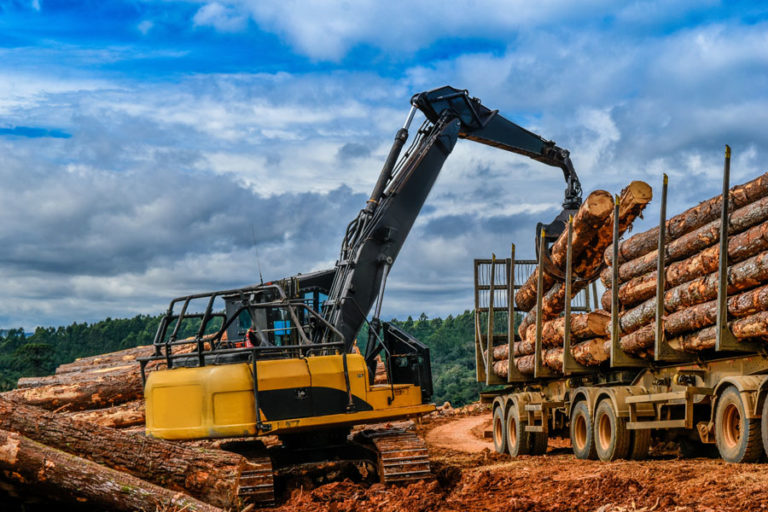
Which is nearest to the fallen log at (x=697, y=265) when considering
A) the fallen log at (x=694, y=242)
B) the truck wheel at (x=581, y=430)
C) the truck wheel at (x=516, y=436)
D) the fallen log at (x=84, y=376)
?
the fallen log at (x=694, y=242)

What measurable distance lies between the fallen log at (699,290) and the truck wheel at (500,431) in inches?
189

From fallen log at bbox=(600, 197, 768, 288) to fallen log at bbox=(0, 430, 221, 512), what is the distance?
6.72 metres

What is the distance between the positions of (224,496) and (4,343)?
46.6m

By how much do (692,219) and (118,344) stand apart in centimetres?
4622

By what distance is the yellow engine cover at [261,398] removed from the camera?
10.7 meters

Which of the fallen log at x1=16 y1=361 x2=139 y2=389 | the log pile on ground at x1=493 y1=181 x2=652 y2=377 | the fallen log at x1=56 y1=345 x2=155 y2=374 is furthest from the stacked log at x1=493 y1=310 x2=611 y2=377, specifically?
the fallen log at x1=56 y1=345 x2=155 y2=374

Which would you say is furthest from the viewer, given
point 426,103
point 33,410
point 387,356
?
point 426,103

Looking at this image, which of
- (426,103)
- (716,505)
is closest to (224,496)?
(716,505)

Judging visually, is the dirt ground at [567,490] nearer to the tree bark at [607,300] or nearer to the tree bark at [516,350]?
the tree bark at [607,300]

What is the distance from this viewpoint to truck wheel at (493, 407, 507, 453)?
16531 millimetres

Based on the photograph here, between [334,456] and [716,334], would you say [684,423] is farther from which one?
[334,456]

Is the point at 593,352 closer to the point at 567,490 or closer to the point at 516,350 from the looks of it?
→ the point at 516,350

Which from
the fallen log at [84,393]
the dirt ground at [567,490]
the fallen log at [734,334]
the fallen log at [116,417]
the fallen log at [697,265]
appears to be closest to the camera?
the dirt ground at [567,490]

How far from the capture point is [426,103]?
17766mm
